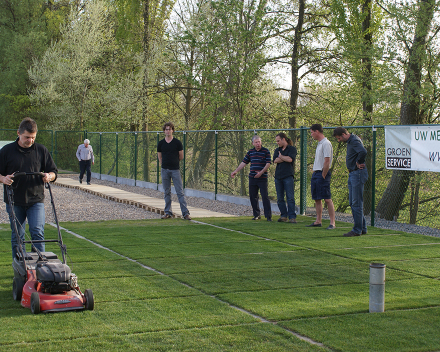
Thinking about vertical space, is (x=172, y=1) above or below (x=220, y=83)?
above

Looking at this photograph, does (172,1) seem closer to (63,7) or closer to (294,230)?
(63,7)

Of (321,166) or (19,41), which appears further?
(19,41)

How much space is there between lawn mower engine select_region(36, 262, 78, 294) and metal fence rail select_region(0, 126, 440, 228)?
754cm

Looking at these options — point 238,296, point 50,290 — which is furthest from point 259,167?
point 50,290

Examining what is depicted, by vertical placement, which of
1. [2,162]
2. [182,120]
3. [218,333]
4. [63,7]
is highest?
[63,7]

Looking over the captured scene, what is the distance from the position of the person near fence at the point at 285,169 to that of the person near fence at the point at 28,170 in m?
6.08

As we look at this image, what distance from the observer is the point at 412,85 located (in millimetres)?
15781

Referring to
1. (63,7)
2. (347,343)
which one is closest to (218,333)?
(347,343)

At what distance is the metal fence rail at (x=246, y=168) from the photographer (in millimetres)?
14125

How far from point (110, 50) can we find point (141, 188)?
640 inches

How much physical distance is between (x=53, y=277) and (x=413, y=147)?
759cm

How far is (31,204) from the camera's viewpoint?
20.3 ft

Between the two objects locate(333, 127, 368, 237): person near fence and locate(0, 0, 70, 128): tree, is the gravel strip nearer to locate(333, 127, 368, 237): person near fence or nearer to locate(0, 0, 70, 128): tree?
locate(333, 127, 368, 237): person near fence

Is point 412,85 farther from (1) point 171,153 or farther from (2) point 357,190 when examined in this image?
(1) point 171,153
